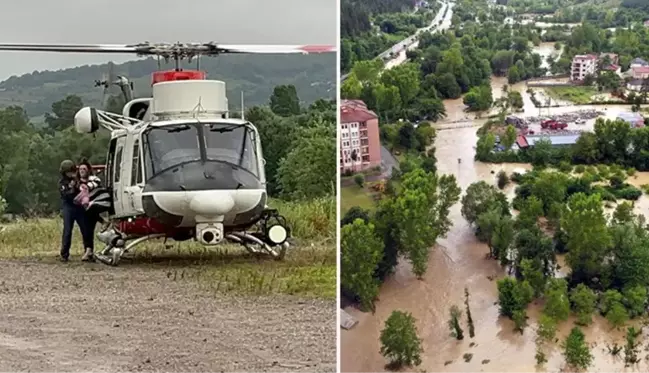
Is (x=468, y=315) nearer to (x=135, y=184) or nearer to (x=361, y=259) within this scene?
(x=361, y=259)

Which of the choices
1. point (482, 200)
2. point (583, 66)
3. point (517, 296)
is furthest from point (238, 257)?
point (583, 66)

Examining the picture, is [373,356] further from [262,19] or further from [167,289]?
[262,19]

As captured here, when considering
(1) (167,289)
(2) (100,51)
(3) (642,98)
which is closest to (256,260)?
(1) (167,289)

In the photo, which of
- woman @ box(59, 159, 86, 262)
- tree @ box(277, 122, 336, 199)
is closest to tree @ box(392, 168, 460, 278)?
tree @ box(277, 122, 336, 199)

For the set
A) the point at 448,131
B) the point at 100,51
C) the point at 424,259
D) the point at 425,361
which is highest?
the point at 100,51

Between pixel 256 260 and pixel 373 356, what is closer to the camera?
pixel 373 356

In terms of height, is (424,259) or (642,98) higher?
(642,98)
